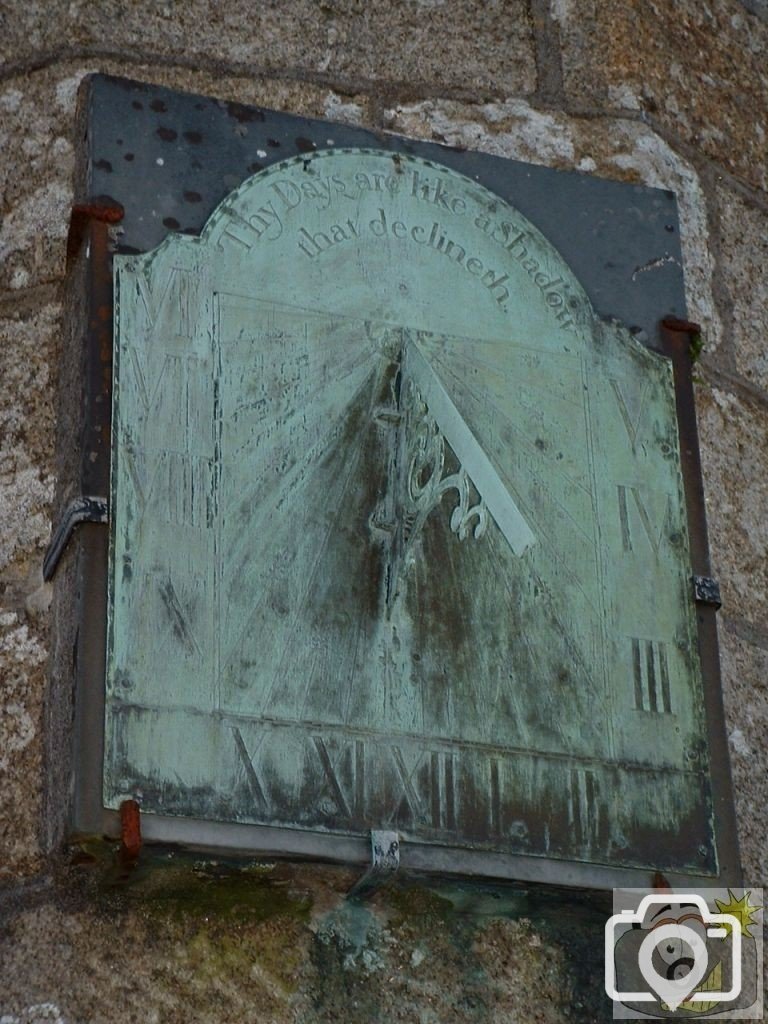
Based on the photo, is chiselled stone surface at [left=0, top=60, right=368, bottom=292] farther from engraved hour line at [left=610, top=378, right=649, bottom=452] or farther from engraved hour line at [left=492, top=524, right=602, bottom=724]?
engraved hour line at [left=492, top=524, right=602, bottom=724]

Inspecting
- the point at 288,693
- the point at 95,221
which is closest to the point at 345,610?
the point at 288,693

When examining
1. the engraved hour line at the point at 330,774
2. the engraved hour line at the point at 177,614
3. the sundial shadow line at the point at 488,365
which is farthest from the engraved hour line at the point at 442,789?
the sundial shadow line at the point at 488,365

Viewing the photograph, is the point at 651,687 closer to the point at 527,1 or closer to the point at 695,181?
the point at 695,181

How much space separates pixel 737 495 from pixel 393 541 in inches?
27.0

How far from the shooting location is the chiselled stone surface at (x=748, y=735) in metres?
2.76

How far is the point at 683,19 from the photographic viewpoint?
137 inches

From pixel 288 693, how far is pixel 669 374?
83cm

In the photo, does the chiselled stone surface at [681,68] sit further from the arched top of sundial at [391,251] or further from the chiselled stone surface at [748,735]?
the chiselled stone surface at [748,735]

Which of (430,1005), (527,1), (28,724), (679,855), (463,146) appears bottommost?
(430,1005)

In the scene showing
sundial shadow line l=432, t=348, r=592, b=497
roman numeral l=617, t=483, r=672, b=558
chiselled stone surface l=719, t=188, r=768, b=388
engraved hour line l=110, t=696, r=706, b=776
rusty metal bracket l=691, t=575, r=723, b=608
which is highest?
chiselled stone surface l=719, t=188, r=768, b=388

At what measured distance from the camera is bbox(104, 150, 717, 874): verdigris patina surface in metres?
2.44

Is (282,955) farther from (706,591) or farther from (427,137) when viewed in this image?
(427,137)

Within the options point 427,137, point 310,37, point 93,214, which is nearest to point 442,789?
point 93,214

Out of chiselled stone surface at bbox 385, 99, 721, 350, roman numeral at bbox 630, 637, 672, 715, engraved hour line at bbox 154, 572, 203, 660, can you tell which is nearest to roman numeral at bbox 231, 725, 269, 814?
engraved hour line at bbox 154, 572, 203, 660
